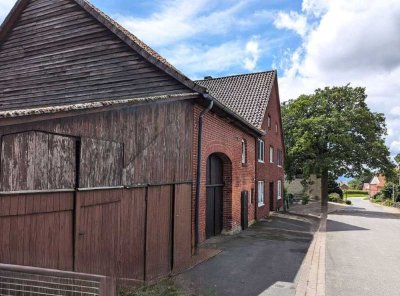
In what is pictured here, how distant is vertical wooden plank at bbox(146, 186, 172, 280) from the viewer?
7.78 meters

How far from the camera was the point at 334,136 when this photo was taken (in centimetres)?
3344

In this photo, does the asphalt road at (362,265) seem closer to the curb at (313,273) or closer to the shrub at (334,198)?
the curb at (313,273)

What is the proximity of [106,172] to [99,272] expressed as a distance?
1.72 m

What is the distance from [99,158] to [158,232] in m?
2.57

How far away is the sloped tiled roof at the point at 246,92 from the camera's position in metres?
20.4

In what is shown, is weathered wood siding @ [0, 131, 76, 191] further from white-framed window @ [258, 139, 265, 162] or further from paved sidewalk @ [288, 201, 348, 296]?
white-framed window @ [258, 139, 265, 162]

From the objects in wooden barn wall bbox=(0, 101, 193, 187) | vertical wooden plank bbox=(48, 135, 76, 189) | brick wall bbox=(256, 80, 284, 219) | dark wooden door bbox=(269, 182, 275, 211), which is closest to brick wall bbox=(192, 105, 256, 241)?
wooden barn wall bbox=(0, 101, 193, 187)

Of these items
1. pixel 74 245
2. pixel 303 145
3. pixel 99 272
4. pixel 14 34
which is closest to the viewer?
pixel 74 245

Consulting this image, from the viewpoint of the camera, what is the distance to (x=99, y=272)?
6273 mm

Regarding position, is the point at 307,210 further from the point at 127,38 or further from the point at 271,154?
the point at 127,38

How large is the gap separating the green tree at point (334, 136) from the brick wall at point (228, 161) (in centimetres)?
1872

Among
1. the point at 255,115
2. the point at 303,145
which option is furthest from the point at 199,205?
the point at 303,145

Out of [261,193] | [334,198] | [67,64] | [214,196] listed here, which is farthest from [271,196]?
[334,198]

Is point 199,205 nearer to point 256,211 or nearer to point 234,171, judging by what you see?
point 234,171
